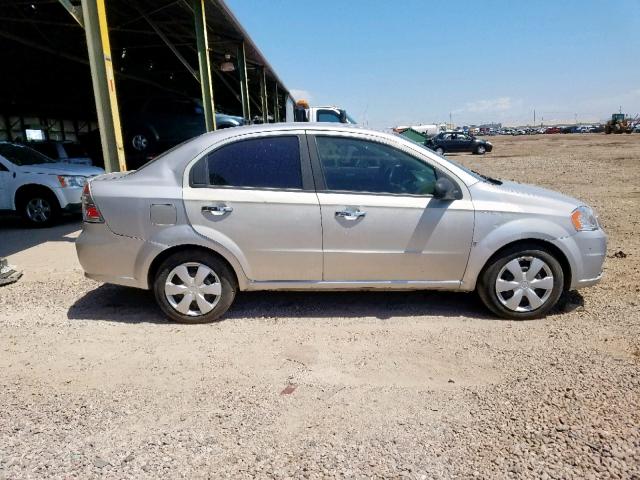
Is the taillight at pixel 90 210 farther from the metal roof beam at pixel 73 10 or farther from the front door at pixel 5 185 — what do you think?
the front door at pixel 5 185

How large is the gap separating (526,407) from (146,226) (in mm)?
3028

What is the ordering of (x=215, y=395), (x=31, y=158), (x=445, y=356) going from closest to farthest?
(x=215, y=395)
(x=445, y=356)
(x=31, y=158)

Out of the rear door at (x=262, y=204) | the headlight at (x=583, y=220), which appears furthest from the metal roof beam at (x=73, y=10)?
the headlight at (x=583, y=220)

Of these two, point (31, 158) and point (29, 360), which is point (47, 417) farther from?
point (31, 158)

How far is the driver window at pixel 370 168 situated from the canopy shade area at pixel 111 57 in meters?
4.32

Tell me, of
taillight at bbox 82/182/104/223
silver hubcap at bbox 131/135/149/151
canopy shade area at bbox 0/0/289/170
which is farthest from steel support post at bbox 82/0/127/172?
silver hubcap at bbox 131/135/149/151

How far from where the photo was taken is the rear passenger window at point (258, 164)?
3521mm

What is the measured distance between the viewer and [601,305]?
3.88 m

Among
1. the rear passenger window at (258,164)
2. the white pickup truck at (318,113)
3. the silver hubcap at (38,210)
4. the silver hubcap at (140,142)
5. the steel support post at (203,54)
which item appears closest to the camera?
the rear passenger window at (258,164)

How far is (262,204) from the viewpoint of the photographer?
3.46 meters

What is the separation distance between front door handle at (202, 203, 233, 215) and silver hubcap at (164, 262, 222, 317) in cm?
46

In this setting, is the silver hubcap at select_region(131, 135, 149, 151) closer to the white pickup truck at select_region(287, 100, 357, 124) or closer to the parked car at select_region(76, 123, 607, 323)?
the white pickup truck at select_region(287, 100, 357, 124)

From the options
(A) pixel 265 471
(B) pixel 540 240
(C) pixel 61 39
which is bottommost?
(A) pixel 265 471

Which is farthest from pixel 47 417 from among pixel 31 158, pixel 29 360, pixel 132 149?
pixel 132 149
